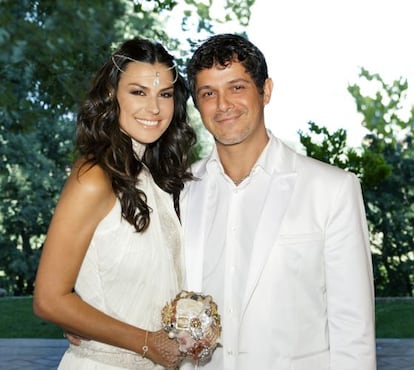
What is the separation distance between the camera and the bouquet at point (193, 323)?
2506 mm

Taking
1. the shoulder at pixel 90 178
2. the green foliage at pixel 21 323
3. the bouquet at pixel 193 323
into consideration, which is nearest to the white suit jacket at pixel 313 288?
the bouquet at pixel 193 323

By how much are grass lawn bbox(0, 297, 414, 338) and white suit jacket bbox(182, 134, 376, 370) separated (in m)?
7.69

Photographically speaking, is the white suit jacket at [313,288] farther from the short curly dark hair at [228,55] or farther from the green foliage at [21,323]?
the green foliage at [21,323]

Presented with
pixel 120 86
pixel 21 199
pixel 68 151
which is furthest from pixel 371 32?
pixel 120 86

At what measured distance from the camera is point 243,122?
2.78 meters

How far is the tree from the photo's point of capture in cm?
1193

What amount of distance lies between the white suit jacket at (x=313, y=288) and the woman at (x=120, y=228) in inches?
12.4

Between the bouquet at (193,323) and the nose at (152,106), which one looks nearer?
the bouquet at (193,323)

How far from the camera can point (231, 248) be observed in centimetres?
269

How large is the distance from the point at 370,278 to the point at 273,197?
1.38ft

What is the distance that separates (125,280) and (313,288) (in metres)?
0.64

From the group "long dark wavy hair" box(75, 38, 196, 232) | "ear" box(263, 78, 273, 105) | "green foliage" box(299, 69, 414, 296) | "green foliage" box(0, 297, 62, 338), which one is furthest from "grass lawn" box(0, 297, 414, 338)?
"ear" box(263, 78, 273, 105)

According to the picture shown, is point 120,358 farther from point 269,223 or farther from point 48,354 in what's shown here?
Answer: point 48,354

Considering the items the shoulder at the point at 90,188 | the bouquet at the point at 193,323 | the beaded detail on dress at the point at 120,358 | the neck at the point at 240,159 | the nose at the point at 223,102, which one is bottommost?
the beaded detail on dress at the point at 120,358
